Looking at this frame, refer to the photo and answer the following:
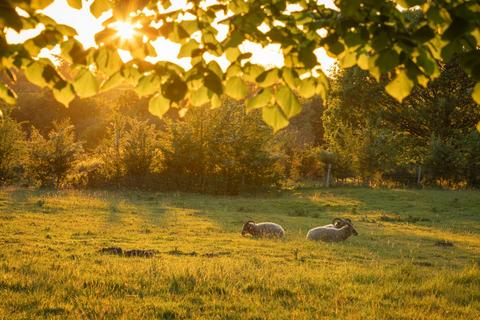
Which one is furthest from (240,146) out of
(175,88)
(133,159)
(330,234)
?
(175,88)

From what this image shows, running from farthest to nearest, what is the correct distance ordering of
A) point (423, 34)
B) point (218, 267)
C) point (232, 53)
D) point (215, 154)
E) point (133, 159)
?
point (215, 154), point (133, 159), point (218, 267), point (232, 53), point (423, 34)

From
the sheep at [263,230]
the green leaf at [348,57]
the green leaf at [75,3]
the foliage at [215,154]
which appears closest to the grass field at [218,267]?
the sheep at [263,230]

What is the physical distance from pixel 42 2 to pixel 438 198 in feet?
124

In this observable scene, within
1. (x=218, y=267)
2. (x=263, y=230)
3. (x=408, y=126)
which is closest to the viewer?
(x=218, y=267)

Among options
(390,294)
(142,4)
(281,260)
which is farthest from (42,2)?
(281,260)

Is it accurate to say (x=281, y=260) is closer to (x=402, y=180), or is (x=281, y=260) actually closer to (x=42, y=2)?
(x=42, y=2)

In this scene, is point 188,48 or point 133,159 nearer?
point 188,48

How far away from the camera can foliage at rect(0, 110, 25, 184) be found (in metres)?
40.9

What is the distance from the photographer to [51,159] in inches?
1650

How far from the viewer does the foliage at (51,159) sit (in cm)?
4194

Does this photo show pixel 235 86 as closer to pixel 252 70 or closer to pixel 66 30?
pixel 252 70

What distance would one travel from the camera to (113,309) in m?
8.09

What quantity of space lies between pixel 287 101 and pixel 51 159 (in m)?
40.9

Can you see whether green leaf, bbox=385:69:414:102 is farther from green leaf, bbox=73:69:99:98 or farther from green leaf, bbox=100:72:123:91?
green leaf, bbox=73:69:99:98
